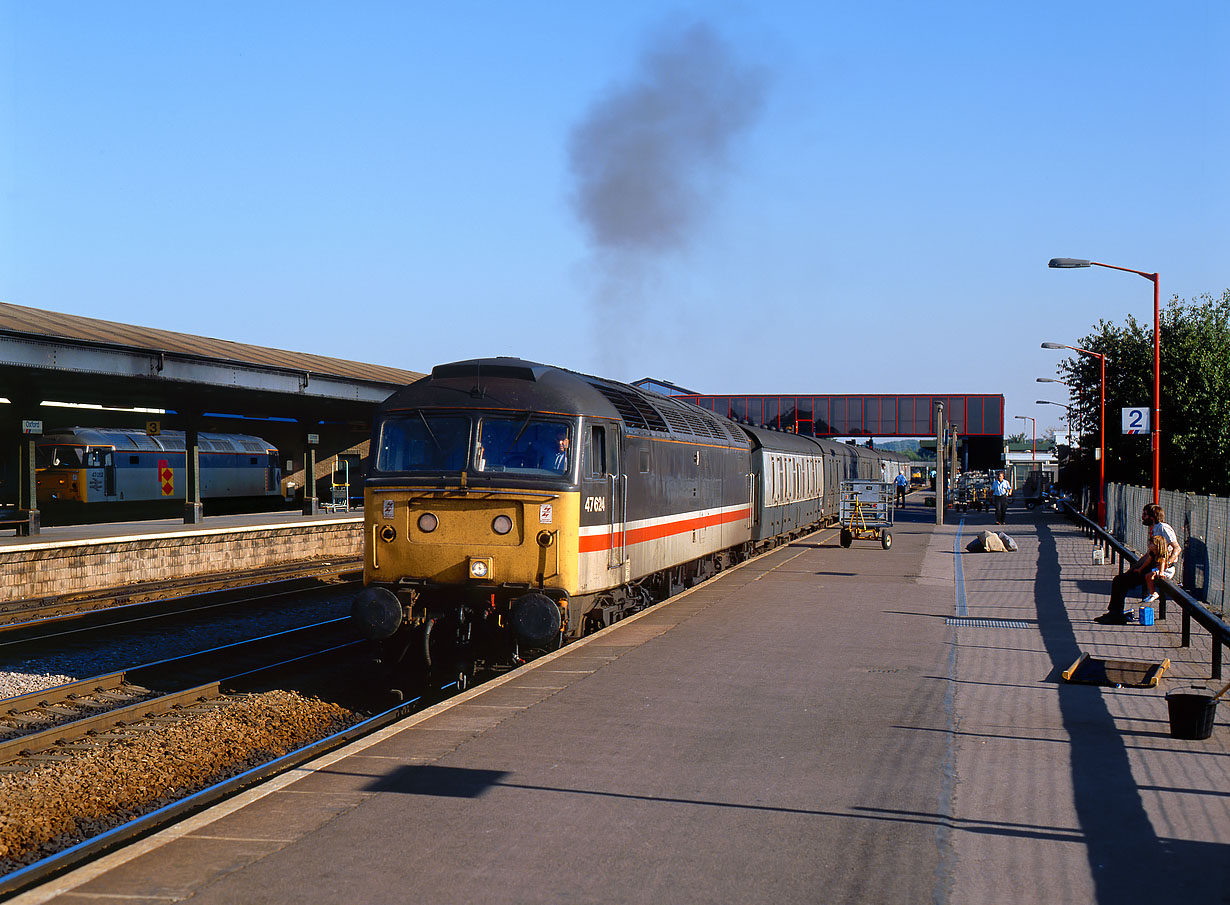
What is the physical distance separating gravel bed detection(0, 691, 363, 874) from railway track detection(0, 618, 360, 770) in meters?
0.35

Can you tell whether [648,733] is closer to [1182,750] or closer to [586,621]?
[1182,750]

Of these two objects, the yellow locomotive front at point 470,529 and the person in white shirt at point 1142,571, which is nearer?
the yellow locomotive front at point 470,529

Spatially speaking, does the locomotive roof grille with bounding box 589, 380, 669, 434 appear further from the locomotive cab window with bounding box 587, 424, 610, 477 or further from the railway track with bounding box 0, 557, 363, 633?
the railway track with bounding box 0, 557, 363, 633

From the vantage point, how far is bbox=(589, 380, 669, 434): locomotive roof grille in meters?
14.6

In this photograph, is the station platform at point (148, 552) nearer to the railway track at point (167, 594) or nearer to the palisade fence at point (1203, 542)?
the railway track at point (167, 594)

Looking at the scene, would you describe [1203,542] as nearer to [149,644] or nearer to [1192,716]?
[1192,716]

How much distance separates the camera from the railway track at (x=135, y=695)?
410 inches

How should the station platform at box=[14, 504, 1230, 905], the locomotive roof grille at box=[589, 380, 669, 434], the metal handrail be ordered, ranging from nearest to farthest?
the station platform at box=[14, 504, 1230, 905] → the metal handrail → the locomotive roof grille at box=[589, 380, 669, 434]

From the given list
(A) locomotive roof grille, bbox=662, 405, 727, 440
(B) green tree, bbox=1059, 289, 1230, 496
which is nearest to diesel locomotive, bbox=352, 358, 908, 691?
(A) locomotive roof grille, bbox=662, 405, 727, 440

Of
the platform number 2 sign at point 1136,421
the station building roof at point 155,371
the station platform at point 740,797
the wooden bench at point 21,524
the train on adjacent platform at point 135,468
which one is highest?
the station building roof at point 155,371

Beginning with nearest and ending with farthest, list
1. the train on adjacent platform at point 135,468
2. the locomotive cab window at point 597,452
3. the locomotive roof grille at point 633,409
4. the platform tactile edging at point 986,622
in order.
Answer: the locomotive cab window at point 597,452
the locomotive roof grille at point 633,409
the platform tactile edging at point 986,622
the train on adjacent platform at point 135,468

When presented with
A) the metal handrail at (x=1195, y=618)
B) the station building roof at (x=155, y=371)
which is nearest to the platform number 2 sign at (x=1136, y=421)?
the metal handrail at (x=1195, y=618)

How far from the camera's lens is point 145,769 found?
32.8ft

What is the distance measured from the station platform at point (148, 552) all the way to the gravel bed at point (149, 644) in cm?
538
